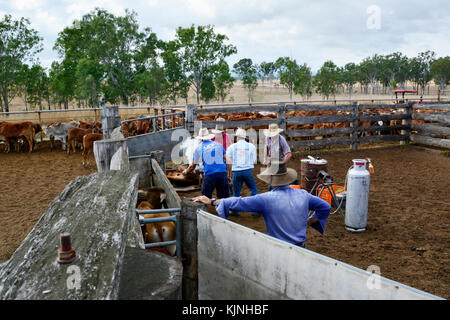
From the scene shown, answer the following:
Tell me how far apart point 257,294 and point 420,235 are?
4.11 meters

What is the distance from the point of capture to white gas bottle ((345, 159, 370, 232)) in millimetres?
5586

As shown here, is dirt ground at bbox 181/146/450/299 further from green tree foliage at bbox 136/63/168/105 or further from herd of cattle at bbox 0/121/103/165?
green tree foliage at bbox 136/63/168/105

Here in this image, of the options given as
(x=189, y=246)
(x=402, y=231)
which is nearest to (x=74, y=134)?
(x=402, y=231)

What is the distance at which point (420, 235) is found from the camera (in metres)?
5.55

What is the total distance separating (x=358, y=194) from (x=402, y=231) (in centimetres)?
94

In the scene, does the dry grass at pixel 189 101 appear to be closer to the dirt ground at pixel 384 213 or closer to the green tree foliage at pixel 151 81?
the green tree foliage at pixel 151 81

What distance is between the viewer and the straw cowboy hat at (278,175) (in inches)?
120

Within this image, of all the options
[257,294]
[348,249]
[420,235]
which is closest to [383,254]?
[348,249]

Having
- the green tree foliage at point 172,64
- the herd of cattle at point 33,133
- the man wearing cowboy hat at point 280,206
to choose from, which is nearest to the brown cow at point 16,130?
the herd of cattle at point 33,133

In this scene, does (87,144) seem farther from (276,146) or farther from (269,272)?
(269,272)

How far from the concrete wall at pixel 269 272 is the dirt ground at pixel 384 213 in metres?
2.49

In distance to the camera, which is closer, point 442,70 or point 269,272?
point 269,272

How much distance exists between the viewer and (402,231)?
5703 mm

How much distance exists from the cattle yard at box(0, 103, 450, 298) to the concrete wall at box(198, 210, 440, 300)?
2488mm
